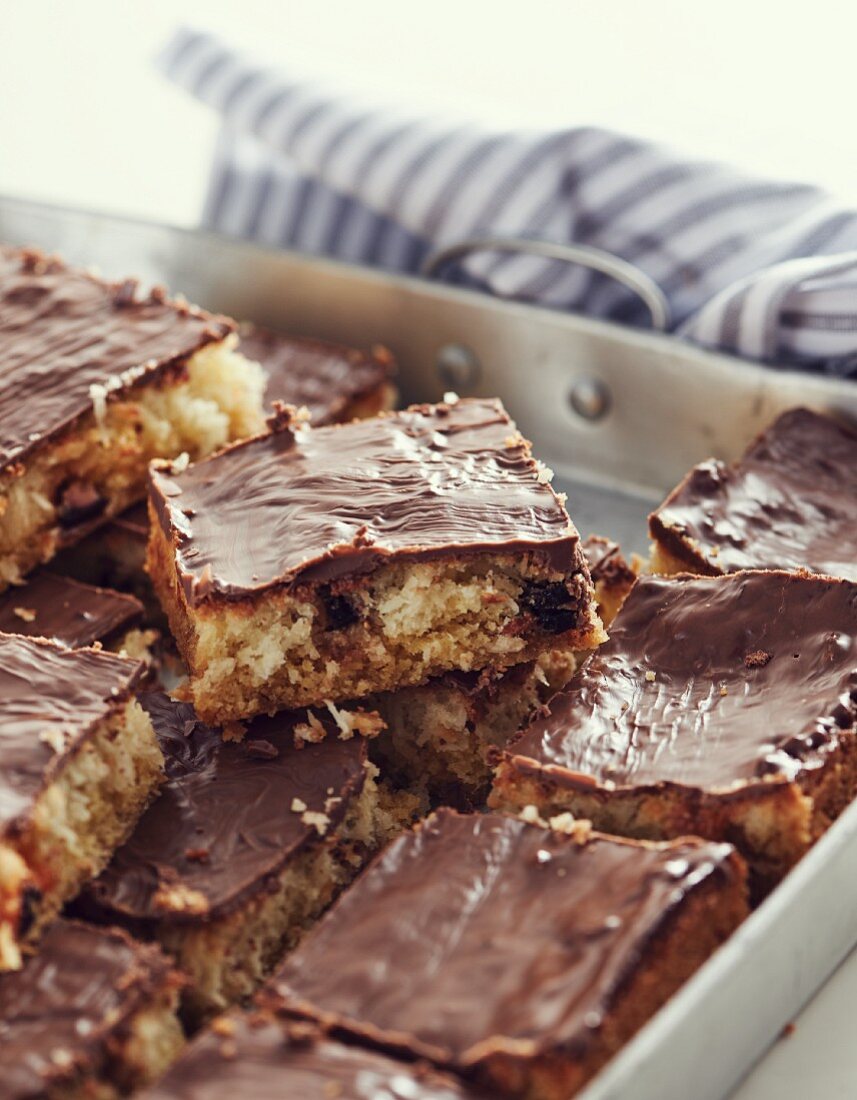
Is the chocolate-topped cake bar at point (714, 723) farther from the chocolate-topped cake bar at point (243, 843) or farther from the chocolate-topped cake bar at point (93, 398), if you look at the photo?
the chocolate-topped cake bar at point (93, 398)

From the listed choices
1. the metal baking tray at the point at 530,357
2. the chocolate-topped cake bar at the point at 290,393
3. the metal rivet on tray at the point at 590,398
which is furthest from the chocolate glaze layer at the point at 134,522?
the metal rivet on tray at the point at 590,398

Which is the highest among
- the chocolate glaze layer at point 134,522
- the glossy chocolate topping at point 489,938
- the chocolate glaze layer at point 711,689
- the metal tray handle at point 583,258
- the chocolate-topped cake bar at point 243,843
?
the metal tray handle at point 583,258

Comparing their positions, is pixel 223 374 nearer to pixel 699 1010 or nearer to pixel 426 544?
pixel 426 544

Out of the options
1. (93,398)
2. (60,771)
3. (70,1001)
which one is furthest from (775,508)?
(70,1001)

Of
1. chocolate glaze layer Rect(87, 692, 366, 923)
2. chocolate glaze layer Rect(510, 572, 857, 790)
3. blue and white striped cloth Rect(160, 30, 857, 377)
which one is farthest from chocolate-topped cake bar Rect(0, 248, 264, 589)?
chocolate glaze layer Rect(510, 572, 857, 790)

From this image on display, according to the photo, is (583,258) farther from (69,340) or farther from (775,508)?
(69,340)

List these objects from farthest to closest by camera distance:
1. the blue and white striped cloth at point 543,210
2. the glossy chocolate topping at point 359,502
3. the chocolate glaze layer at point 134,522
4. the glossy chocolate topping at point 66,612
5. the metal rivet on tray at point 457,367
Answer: the metal rivet on tray at point 457,367
the blue and white striped cloth at point 543,210
the chocolate glaze layer at point 134,522
the glossy chocolate topping at point 66,612
the glossy chocolate topping at point 359,502

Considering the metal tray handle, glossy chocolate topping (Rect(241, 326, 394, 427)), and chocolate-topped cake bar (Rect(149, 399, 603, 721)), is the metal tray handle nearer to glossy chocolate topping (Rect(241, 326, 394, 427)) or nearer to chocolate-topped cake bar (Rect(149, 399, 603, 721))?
glossy chocolate topping (Rect(241, 326, 394, 427))

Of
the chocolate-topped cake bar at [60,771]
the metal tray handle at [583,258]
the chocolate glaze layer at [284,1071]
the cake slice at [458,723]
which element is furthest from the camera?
the metal tray handle at [583,258]
